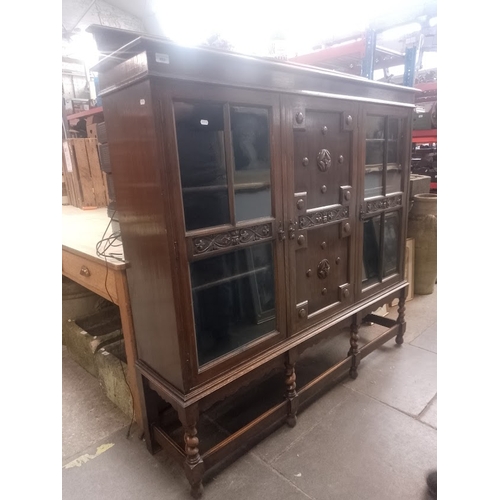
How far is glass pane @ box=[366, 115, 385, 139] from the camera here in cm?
183

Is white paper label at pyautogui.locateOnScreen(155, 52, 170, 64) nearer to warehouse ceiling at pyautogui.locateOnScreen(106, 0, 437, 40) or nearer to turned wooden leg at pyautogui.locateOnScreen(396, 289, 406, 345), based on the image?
turned wooden leg at pyautogui.locateOnScreen(396, 289, 406, 345)

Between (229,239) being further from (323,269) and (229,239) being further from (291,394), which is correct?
(291,394)

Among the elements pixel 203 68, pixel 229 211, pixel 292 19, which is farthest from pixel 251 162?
pixel 292 19

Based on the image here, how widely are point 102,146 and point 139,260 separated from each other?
1.73ft

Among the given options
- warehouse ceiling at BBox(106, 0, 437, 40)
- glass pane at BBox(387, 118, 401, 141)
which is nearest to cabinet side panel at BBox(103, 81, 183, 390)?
glass pane at BBox(387, 118, 401, 141)

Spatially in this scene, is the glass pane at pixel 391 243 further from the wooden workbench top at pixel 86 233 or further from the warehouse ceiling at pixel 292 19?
the warehouse ceiling at pixel 292 19

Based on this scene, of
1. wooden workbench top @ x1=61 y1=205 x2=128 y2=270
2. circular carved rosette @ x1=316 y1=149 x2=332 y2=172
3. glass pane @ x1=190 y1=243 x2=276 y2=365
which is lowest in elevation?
glass pane @ x1=190 y1=243 x2=276 y2=365

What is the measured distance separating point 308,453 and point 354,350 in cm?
65

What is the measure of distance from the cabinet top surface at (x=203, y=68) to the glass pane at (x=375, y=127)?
336 millimetres

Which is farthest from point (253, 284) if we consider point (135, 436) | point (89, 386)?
point (89, 386)

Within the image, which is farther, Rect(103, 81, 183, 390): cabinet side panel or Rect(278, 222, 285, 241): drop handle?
Rect(278, 222, 285, 241): drop handle

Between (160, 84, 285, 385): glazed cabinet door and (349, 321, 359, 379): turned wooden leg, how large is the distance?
624mm
